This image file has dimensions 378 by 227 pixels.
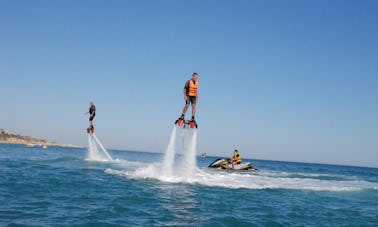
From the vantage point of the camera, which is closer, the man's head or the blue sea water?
the blue sea water

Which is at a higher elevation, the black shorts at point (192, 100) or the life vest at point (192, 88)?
the life vest at point (192, 88)

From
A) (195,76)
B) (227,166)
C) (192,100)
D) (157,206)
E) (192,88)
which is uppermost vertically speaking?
(195,76)

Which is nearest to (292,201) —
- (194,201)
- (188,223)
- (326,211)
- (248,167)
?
(326,211)

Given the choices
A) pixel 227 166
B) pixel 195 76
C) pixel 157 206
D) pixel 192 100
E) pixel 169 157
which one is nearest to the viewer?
pixel 157 206

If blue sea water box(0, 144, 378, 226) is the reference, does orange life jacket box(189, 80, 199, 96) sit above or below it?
above

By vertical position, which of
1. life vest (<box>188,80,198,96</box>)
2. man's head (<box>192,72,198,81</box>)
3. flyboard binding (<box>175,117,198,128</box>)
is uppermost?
man's head (<box>192,72,198,81</box>)

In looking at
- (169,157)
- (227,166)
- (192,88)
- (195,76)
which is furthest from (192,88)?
(227,166)

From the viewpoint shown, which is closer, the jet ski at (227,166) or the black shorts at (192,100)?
the black shorts at (192,100)

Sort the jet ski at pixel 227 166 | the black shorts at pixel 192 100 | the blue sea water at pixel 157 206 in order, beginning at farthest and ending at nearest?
the jet ski at pixel 227 166
the black shorts at pixel 192 100
the blue sea water at pixel 157 206

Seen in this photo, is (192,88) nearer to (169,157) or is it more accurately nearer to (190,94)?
(190,94)

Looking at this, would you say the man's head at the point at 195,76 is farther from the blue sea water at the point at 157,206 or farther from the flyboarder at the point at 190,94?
the blue sea water at the point at 157,206

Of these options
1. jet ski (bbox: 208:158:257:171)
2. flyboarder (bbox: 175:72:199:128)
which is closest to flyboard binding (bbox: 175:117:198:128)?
flyboarder (bbox: 175:72:199:128)

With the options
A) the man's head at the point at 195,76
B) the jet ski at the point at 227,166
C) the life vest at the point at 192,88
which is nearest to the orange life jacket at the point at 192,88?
the life vest at the point at 192,88

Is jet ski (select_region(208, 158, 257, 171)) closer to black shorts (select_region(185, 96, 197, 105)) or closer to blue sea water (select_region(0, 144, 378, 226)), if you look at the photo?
blue sea water (select_region(0, 144, 378, 226))
